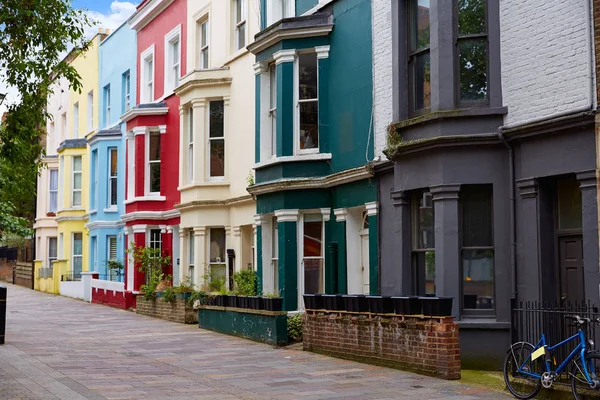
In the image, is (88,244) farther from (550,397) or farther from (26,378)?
(550,397)

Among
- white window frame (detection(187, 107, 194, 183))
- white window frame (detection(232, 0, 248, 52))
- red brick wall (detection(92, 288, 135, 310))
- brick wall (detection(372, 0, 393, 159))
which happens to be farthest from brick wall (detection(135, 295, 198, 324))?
brick wall (detection(372, 0, 393, 159))

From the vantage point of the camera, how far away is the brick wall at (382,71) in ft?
54.3

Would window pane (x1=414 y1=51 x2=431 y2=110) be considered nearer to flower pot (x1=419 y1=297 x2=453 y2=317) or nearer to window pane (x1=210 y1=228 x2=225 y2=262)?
flower pot (x1=419 y1=297 x2=453 y2=317)

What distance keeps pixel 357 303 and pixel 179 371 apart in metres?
3.20

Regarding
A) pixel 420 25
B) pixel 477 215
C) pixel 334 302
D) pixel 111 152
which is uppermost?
pixel 111 152

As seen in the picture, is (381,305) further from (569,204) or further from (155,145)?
(155,145)

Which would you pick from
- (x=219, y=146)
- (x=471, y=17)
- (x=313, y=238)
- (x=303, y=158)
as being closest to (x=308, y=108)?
(x=303, y=158)

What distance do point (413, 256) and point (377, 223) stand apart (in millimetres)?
1404

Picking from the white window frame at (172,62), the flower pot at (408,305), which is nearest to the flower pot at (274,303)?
the flower pot at (408,305)

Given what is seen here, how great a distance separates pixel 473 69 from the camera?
14.4 meters

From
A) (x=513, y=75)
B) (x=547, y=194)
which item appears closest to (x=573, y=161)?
(x=547, y=194)

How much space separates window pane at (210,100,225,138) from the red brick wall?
7.73 metres

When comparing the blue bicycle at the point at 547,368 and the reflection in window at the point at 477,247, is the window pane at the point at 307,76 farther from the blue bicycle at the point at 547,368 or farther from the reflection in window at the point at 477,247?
the blue bicycle at the point at 547,368

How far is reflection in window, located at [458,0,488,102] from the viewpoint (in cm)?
1427
